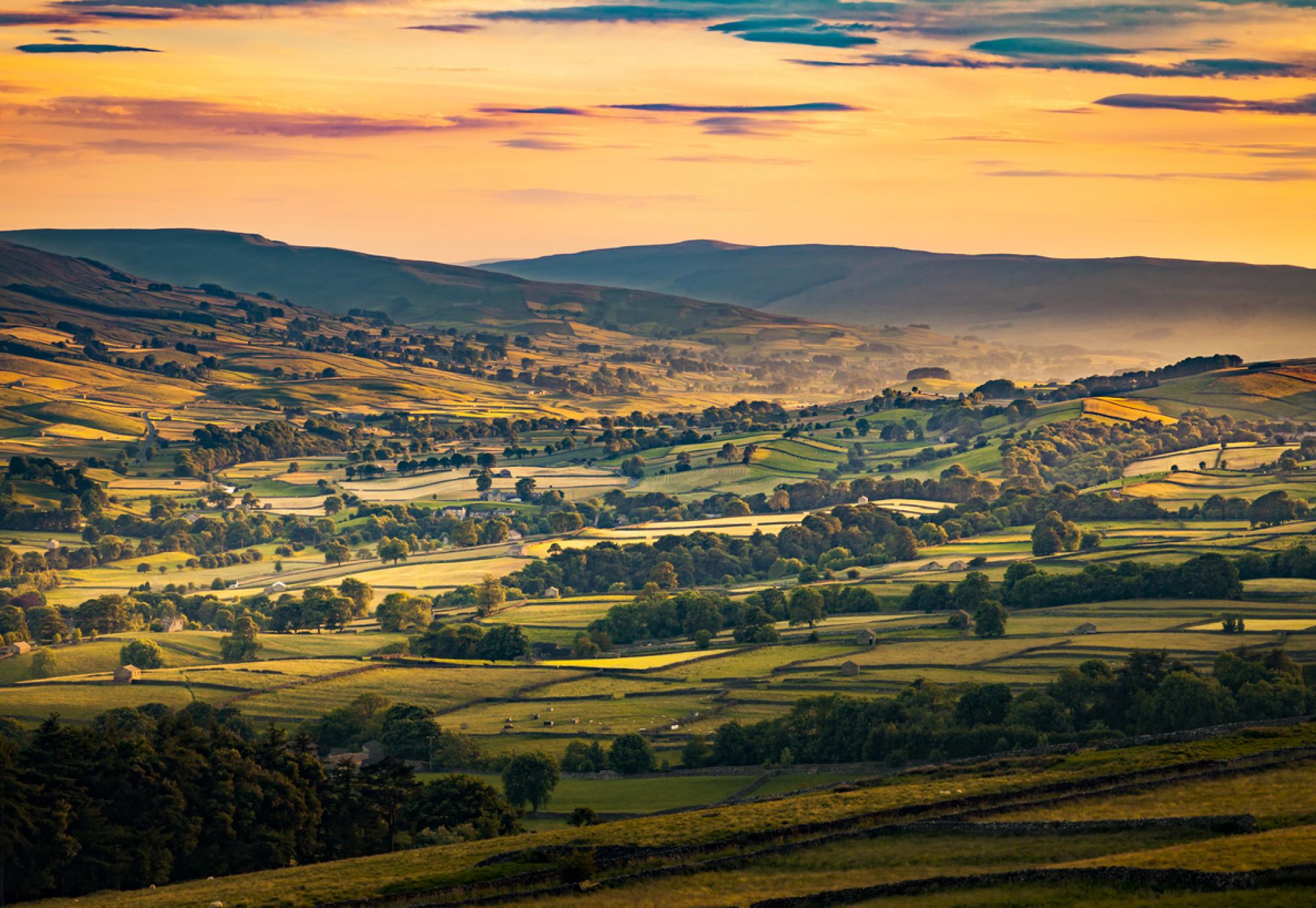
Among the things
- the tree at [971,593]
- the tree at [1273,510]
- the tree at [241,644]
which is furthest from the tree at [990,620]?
the tree at [241,644]

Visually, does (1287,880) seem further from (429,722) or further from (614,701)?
(614,701)

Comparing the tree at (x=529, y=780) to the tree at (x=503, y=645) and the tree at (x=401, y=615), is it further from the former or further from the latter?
the tree at (x=401, y=615)

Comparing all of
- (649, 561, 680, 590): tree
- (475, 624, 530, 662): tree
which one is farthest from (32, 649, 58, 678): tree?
(649, 561, 680, 590): tree

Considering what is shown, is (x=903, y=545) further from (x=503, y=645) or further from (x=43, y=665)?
(x=43, y=665)

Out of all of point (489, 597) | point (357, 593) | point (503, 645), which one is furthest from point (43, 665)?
point (489, 597)

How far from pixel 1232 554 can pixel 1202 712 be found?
56.3 metres

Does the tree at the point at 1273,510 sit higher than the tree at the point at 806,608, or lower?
higher

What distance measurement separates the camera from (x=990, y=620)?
360 feet

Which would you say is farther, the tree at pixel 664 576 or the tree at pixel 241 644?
the tree at pixel 664 576

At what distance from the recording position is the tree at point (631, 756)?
273 ft

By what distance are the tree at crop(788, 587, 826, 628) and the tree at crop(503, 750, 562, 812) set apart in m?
52.0

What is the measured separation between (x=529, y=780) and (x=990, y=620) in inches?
→ 1802

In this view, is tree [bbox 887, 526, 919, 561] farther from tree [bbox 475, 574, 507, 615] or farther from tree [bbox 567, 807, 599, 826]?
tree [bbox 567, 807, 599, 826]

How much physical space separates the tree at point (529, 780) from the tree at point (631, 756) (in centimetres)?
718
